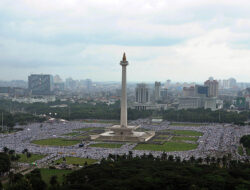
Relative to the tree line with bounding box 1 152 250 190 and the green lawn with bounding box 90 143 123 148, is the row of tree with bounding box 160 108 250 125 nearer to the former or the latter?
the green lawn with bounding box 90 143 123 148

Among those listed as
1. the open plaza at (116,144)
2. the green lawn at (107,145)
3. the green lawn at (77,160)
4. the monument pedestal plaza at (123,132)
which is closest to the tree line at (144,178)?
the green lawn at (77,160)

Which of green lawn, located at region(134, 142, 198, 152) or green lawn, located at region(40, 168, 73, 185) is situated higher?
green lawn, located at region(134, 142, 198, 152)

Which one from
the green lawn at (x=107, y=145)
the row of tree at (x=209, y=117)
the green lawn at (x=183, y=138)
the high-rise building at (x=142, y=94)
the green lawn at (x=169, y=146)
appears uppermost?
the high-rise building at (x=142, y=94)

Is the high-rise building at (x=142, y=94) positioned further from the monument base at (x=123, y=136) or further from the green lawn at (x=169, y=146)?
the green lawn at (x=169, y=146)

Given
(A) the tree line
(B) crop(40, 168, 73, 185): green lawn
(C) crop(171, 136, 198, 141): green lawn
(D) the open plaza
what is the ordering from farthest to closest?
1. (C) crop(171, 136, 198, 141): green lawn
2. (D) the open plaza
3. (B) crop(40, 168, 73, 185): green lawn
4. (A) the tree line

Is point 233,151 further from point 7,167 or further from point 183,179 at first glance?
point 7,167

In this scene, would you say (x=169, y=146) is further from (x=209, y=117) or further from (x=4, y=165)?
(x=209, y=117)

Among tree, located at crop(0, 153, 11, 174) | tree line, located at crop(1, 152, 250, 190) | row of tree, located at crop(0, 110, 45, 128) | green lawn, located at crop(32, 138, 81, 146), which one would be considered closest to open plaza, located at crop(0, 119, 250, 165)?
green lawn, located at crop(32, 138, 81, 146)
